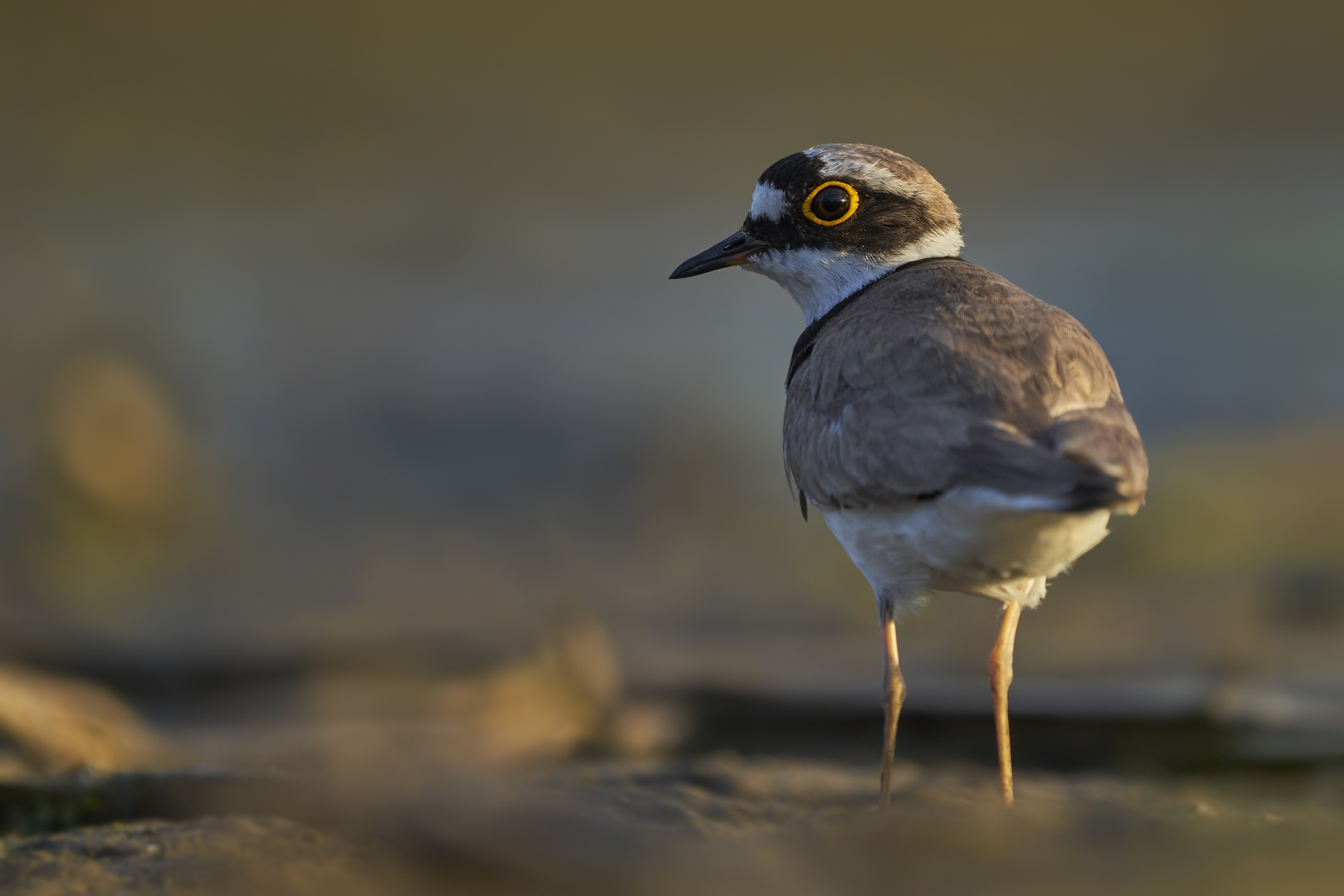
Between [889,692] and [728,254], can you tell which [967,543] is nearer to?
[889,692]

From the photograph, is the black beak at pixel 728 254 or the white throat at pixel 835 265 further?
the black beak at pixel 728 254

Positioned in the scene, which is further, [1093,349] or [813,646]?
[813,646]

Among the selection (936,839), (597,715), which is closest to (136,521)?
(597,715)

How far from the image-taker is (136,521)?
957 centimetres

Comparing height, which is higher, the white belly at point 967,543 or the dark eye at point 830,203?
the dark eye at point 830,203

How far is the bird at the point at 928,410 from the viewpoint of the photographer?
3863 millimetres

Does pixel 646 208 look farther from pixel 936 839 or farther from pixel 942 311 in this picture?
pixel 936 839

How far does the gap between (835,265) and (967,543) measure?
161 cm

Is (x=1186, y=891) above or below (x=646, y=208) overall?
below

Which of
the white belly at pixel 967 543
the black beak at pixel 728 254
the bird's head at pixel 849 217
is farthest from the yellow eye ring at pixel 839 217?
the white belly at pixel 967 543

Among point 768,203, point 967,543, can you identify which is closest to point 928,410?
point 967,543

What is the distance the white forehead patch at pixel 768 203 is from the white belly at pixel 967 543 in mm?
1306

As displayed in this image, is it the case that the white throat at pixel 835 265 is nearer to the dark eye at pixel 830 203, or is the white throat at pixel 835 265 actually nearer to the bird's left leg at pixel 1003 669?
the dark eye at pixel 830 203

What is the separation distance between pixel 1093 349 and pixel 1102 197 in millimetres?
10578
